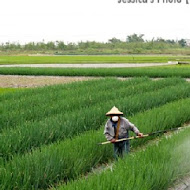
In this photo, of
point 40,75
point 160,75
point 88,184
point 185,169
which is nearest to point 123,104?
point 185,169

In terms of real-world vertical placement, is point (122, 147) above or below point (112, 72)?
above

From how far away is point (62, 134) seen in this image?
7.44 m

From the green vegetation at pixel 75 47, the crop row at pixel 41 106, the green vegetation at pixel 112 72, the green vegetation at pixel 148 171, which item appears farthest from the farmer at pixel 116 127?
the green vegetation at pixel 75 47

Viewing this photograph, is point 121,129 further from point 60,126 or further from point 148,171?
point 60,126

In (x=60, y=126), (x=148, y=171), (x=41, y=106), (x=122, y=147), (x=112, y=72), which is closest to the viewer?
(x=148, y=171)

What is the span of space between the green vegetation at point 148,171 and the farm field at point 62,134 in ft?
0.15

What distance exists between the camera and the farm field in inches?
196

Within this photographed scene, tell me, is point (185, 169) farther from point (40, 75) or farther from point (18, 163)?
point (40, 75)

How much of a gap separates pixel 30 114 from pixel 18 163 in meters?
4.34

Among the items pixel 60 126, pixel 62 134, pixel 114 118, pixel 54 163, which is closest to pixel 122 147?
pixel 114 118

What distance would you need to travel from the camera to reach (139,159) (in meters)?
5.30

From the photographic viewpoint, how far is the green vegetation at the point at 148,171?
415 cm

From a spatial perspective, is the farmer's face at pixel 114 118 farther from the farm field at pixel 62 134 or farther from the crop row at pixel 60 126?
the crop row at pixel 60 126

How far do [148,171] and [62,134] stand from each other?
2900 mm
